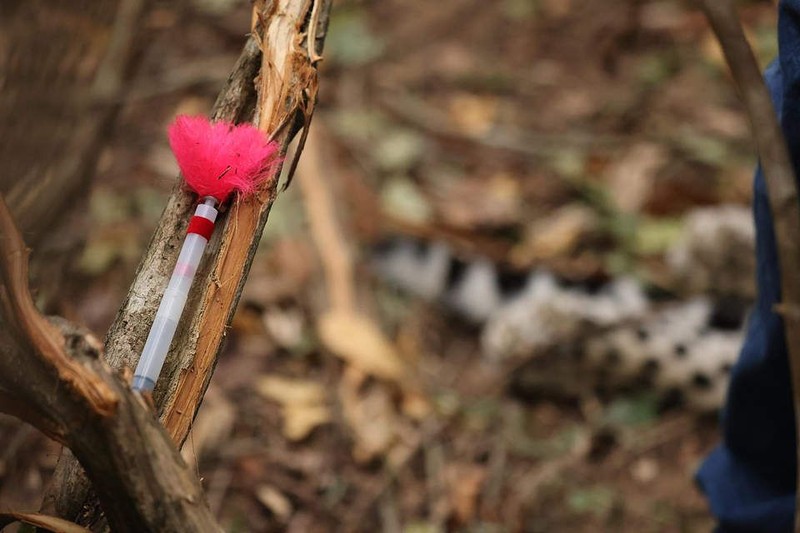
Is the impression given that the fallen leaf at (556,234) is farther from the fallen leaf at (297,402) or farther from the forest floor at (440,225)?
the fallen leaf at (297,402)

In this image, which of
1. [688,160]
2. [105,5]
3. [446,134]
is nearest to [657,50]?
[688,160]

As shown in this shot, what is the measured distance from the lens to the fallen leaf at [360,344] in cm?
196

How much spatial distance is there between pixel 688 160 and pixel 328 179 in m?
1.20

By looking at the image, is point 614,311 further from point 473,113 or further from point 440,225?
point 473,113

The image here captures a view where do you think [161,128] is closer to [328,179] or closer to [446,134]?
[328,179]

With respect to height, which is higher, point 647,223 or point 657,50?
point 657,50

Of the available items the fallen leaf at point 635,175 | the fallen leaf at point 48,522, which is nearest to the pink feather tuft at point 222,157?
the fallen leaf at point 48,522

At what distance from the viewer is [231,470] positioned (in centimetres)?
171

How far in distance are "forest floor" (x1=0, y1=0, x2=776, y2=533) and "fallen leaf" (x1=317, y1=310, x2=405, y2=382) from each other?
0.02 meters

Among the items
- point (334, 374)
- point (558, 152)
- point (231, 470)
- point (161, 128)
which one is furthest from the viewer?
point (558, 152)

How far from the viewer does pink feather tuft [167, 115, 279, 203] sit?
2.92 ft

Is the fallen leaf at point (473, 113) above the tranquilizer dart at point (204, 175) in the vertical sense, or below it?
above

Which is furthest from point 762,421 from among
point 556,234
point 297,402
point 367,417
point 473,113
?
point 473,113

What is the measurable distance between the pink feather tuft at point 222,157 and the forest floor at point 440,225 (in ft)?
0.43
